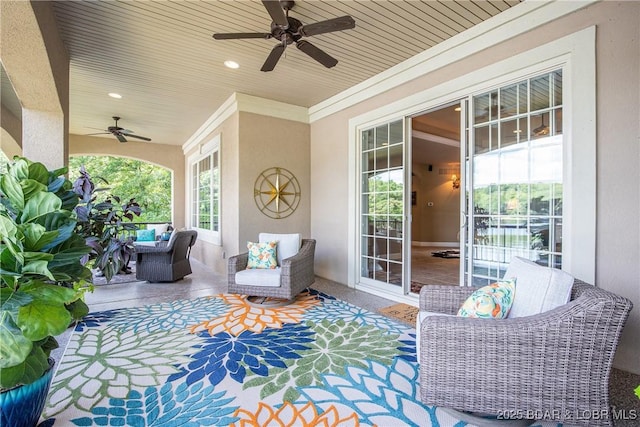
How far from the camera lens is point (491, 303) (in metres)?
1.91

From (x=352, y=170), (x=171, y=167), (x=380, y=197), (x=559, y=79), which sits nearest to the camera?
(x=559, y=79)

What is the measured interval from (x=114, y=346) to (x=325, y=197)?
3.65 m

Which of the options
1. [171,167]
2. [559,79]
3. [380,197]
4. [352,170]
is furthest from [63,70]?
[171,167]

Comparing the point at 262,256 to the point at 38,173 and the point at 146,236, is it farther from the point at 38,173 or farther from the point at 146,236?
the point at 146,236

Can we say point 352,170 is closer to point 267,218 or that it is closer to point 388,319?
point 267,218

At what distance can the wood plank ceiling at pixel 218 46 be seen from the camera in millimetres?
2951

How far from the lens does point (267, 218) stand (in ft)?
17.8

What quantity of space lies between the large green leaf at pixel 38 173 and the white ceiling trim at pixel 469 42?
3.77m

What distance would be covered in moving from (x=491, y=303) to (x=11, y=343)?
2.41 m

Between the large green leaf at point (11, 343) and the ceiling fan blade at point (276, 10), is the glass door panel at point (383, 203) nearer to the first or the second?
the ceiling fan blade at point (276, 10)

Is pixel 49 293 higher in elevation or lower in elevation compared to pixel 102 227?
lower

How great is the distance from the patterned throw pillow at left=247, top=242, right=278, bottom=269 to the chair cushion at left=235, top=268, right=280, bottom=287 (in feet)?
0.54

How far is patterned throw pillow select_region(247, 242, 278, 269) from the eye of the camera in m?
4.11

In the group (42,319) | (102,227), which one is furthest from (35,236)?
(102,227)
